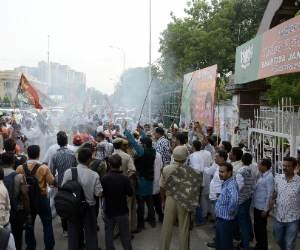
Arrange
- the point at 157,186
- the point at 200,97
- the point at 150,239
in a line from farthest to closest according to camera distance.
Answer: the point at 200,97
the point at 157,186
the point at 150,239

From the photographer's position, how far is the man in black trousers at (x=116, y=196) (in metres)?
5.75

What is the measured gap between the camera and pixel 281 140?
315 inches

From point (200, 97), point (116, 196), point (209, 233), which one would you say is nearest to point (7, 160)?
point (116, 196)

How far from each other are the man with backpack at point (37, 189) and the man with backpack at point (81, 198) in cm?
50

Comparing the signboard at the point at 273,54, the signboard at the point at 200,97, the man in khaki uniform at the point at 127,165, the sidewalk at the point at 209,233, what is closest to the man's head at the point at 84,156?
the man in khaki uniform at the point at 127,165

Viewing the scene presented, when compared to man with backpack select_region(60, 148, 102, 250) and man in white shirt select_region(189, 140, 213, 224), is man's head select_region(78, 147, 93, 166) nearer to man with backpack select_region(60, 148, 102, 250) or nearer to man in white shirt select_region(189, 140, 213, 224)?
man with backpack select_region(60, 148, 102, 250)

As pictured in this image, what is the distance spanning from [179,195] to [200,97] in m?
5.63

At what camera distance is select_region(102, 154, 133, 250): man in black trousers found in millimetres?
5746

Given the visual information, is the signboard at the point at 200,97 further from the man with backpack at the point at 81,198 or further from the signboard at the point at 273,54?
the man with backpack at the point at 81,198

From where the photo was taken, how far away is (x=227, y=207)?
5.27 meters

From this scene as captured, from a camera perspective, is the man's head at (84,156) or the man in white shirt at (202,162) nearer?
the man's head at (84,156)

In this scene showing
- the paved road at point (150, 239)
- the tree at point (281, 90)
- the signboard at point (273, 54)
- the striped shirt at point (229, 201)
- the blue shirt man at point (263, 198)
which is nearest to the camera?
the striped shirt at point (229, 201)

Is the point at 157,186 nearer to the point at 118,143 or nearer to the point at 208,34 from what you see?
the point at 118,143

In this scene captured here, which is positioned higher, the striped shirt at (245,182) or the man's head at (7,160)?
the man's head at (7,160)
